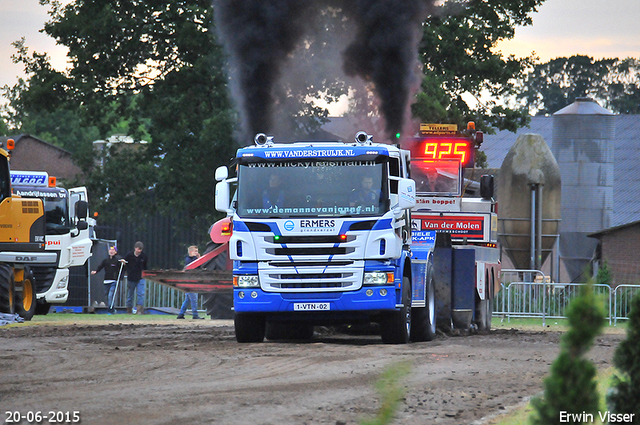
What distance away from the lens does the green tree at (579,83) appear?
89938 mm

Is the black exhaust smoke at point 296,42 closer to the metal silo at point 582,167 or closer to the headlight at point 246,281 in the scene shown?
the headlight at point 246,281

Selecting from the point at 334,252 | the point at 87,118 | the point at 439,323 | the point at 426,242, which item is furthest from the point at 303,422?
the point at 87,118

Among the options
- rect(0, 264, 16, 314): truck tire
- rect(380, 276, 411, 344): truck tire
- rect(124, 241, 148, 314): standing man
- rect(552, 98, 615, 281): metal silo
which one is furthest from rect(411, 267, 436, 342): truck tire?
rect(552, 98, 615, 281): metal silo

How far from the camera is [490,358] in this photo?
1258cm

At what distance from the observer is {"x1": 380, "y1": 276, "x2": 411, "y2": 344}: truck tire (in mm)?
14547

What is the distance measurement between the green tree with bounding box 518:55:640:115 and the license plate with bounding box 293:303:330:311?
78.5m

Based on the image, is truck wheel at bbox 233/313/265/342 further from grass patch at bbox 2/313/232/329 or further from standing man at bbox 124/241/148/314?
standing man at bbox 124/241/148/314

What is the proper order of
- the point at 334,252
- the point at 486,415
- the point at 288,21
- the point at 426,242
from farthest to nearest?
the point at 288,21 < the point at 426,242 < the point at 334,252 < the point at 486,415

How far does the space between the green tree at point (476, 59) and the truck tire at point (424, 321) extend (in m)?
15.8

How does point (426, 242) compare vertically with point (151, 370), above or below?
above

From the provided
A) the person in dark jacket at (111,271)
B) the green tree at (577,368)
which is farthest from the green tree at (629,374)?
the person in dark jacket at (111,271)

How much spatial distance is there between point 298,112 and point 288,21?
248 inches

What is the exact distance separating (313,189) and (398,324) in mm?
2338

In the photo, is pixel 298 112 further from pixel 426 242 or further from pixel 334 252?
pixel 334 252
